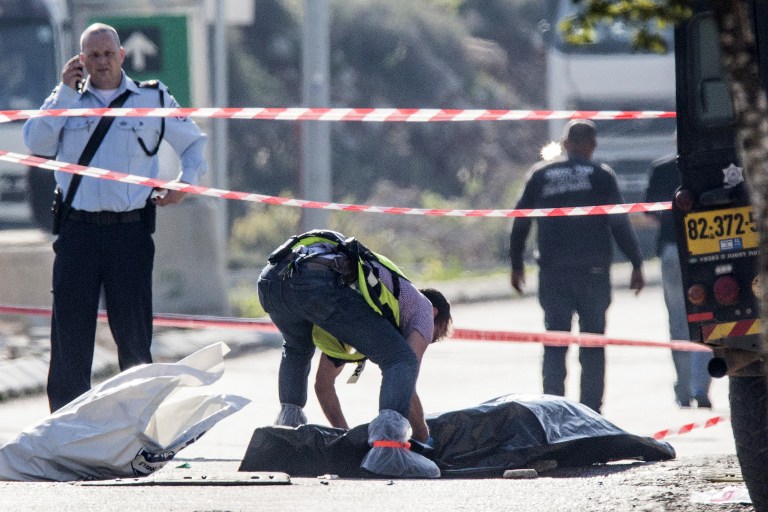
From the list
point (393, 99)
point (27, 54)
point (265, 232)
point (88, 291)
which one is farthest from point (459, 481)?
point (393, 99)

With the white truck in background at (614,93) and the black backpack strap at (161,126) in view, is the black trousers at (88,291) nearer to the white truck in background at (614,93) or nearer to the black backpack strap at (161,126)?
the black backpack strap at (161,126)

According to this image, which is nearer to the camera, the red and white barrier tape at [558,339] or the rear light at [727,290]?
the rear light at [727,290]

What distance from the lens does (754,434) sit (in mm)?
4953

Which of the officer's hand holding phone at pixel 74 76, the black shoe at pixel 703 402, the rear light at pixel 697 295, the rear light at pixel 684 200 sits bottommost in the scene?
the black shoe at pixel 703 402

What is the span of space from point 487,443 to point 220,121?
7.95 meters

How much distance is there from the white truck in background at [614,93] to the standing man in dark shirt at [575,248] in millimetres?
12778

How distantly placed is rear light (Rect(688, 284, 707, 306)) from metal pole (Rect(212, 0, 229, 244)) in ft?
28.8

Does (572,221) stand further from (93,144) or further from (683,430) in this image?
(93,144)

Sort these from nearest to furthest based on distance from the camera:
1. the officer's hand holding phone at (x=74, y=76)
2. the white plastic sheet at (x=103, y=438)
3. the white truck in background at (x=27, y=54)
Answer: the white plastic sheet at (x=103, y=438)
the officer's hand holding phone at (x=74, y=76)
the white truck in background at (x=27, y=54)

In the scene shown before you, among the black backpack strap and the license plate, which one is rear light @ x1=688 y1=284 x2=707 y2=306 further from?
the black backpack strap

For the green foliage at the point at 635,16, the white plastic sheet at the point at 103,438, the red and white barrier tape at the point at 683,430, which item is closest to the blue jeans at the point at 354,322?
the white plastic sheet at the point at 103,438

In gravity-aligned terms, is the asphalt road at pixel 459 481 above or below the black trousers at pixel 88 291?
below

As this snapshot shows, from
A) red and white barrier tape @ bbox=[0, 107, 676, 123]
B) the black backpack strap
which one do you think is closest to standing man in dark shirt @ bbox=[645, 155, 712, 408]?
red and white barrier tape @ bbox=[0, 107, 676, 123]

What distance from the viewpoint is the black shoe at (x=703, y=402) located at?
9148mm
